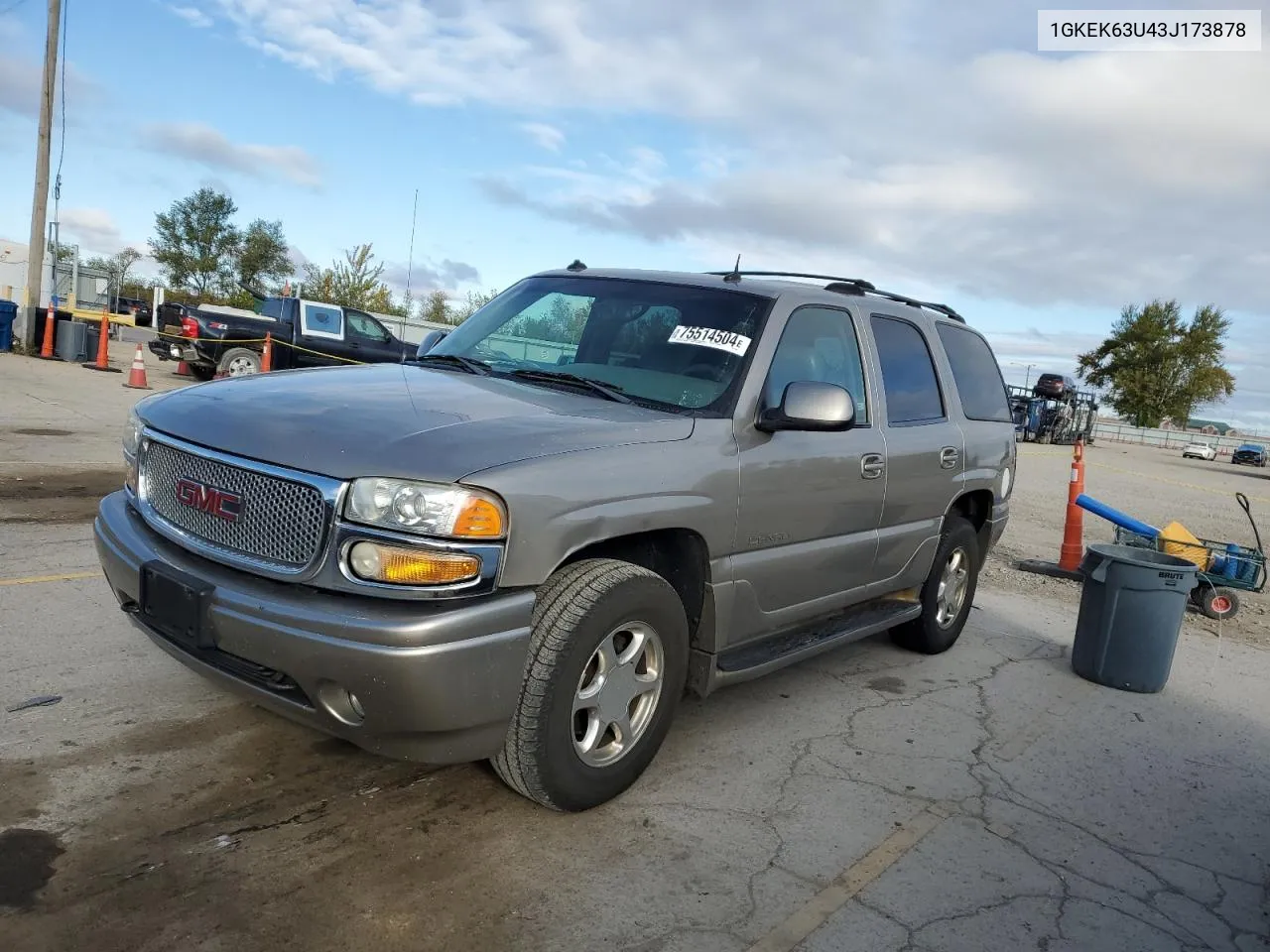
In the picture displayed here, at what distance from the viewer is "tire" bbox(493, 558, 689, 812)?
296 cm

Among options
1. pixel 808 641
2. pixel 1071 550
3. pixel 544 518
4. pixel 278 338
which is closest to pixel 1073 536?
pixel 1071 550

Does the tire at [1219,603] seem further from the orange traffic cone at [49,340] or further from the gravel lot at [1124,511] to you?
the orange traffic cone at [49,340]

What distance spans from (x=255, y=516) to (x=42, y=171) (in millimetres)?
21078

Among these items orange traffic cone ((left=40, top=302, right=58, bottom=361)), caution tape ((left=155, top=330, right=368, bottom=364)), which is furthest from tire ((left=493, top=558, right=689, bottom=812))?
orange traffic cone ((left=40, top=302, right=58, bottom=361))

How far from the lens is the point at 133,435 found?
143 inches

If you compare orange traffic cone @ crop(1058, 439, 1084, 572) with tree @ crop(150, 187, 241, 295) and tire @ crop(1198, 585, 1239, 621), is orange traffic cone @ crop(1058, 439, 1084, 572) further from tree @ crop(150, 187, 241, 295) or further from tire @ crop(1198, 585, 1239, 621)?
tree @ crop(150, 187, 241, 295)

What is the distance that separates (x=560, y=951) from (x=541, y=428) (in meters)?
1.50

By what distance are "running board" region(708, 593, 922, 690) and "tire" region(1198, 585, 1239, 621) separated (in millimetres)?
3332

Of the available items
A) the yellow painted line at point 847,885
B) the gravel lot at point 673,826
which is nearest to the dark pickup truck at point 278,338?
the gravel lot at point 673,826

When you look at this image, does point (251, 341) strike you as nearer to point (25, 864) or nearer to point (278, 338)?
point (278, 338)

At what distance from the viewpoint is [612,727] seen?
132 inches

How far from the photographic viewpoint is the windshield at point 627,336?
384 cm

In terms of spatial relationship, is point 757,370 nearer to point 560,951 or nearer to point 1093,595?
Answer: point 560,951

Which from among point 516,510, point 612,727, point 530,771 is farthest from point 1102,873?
point 516,510
